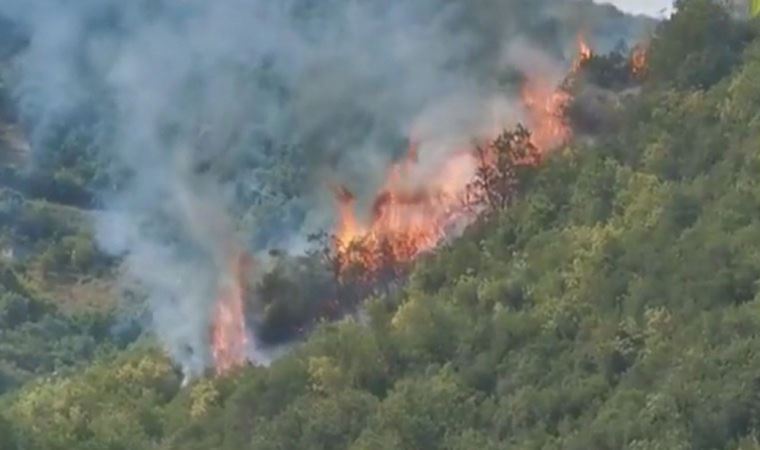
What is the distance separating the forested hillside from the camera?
53781 millimetres

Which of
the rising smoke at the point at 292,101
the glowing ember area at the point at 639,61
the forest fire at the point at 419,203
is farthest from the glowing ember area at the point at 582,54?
the glowing ember area at the point at 639,61

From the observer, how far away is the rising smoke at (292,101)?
74.0 meters

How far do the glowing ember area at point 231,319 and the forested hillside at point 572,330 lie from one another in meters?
1.44

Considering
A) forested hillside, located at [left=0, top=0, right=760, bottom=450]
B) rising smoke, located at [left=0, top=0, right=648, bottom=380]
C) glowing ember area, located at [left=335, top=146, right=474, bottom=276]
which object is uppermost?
rising smoke, located at [left=0, top=0, right=648, bottom=380]

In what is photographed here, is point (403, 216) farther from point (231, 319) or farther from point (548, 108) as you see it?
point (231, 319)

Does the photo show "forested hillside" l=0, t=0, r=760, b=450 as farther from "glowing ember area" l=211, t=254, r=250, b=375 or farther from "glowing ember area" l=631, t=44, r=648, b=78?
"glowing ember area" l=211, t=254, r=250, b=375

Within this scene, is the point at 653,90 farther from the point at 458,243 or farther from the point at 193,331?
the point at 193,331

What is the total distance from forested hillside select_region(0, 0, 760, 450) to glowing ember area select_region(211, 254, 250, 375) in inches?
56.8

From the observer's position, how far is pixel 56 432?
6862cm

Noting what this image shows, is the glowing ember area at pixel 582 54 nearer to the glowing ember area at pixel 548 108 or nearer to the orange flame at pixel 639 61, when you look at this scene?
the glowing ember area at pixel 548 108

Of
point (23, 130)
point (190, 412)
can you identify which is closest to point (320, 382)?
point (190, 412)

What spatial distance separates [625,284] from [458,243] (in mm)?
10032

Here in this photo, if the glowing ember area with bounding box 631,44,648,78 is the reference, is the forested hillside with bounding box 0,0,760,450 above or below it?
below

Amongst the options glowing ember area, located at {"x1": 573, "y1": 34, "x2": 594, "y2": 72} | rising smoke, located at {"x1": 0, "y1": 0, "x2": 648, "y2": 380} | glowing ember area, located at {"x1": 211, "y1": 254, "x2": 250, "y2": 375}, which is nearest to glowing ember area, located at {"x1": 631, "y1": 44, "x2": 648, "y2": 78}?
glowing ember area, located at {"x1": 573, "y1": 34, "x2": 594, "y2": 72}
